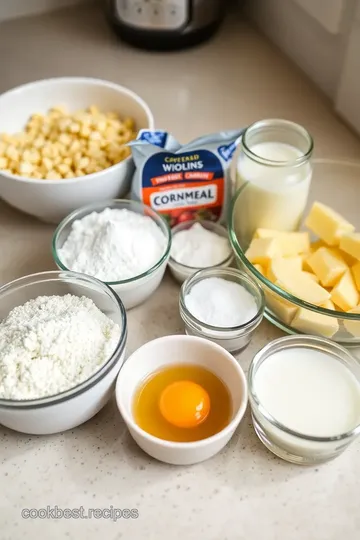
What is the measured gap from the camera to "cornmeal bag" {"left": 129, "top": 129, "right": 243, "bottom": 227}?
1.06 meters

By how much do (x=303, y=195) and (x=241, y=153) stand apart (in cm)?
13

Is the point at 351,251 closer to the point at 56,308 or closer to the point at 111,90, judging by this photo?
the point at 56,308

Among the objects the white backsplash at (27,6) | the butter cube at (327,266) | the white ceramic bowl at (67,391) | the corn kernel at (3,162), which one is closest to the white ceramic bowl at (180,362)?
the white ceramic bowl at (67,391)

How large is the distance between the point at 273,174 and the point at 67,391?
52 centimetres

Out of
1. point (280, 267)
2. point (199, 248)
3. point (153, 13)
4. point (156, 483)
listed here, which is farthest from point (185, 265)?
point (153, 13)

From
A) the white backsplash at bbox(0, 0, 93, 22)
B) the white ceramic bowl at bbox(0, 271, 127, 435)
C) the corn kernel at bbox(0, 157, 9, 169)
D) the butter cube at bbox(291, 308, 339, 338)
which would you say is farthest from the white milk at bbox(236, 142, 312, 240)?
the white backsplash at bbox(0, 0, 93, 22)

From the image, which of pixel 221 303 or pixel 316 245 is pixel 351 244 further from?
pixel 221 303

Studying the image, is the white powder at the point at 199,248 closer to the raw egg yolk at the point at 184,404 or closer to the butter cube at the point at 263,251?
the butter cube at the point at 263,251

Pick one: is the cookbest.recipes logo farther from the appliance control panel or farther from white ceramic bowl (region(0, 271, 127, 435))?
the appliance control panel

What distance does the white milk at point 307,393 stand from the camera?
0.82m

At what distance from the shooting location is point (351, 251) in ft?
3.27

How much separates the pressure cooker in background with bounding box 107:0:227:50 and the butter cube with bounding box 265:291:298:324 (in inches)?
30.2

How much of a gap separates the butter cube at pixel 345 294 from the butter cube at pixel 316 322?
0.18 feet

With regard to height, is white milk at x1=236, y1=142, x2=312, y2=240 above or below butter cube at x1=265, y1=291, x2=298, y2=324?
above
